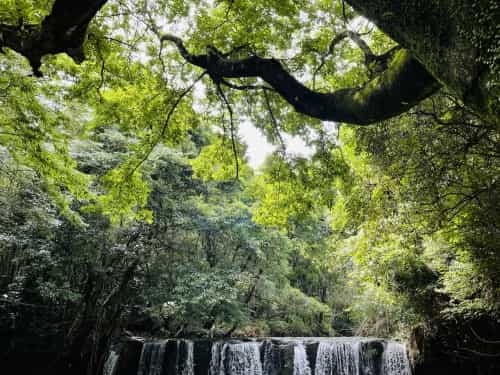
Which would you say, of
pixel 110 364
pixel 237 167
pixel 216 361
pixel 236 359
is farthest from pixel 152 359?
pixel 237 167

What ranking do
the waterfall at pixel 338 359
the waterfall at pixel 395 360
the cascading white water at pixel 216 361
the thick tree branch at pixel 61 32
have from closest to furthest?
1. the thick tree branch at pixel 61 32
2. the waterfall at pixel 395 360
3. the waterfall at pixel 338 359
4. the cascading white water at pixel 216 361

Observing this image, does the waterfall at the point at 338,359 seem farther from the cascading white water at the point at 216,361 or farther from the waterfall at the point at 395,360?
the cascading white water at the point at 216,361

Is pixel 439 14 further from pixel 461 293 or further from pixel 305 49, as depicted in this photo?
pixel 461 293

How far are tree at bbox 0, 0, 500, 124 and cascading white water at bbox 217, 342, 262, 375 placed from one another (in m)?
9.88

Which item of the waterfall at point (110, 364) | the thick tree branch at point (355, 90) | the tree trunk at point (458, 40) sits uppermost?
the thick tree branch at point (355, 90)

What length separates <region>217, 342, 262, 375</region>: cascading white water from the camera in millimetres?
11039

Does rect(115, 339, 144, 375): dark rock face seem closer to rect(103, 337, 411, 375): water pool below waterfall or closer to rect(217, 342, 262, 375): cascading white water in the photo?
rect(103, 337, 411, 375): water pool below waterfall

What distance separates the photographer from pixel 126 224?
10617mm

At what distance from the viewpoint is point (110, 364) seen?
10758 millimetres

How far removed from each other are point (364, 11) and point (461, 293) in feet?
24.4

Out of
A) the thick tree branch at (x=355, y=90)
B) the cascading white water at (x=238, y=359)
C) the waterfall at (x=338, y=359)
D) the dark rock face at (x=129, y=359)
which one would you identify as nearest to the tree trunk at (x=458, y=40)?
the thick tree branch at (x=355, y=90)

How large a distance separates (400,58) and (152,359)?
11359 mm

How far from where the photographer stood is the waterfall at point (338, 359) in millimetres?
10562

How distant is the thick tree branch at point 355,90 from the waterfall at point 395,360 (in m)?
9.64
